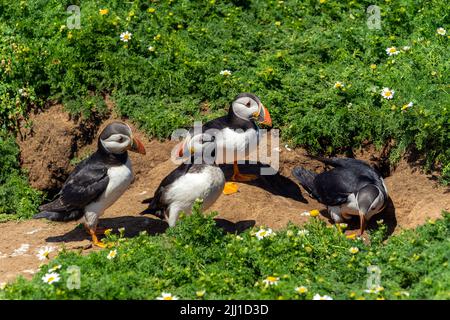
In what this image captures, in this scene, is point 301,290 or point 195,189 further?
point 195,189

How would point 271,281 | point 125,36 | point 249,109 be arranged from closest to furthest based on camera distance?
1. point 271,281
2. point 249,109
3. point 125,36

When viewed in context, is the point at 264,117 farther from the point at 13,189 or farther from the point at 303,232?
the point at 13,189

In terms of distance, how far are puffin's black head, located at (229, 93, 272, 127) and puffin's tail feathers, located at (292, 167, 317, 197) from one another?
1.93 feet

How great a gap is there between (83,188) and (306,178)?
7.29ft

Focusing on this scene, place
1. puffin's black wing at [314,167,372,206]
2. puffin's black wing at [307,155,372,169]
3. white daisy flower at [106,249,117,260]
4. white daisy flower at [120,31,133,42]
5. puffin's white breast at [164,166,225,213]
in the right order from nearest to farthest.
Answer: white daisy flower at [106,249,117,260]
puffin's white breast at [164,166,225,213]
puffin's black wing at [314,167,372,206]
puffin's black wing at [307,155,372,169]
white daisy flower at [120,31,133,42]

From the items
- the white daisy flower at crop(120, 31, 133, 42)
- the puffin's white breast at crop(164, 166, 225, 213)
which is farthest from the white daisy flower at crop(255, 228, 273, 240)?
Result: the white daisy flower at crop(120, 31, 133, 42)

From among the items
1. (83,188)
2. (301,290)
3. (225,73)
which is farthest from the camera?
(225,73)

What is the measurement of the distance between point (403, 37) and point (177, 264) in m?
4.69

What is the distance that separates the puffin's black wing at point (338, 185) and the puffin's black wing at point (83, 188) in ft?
6.73

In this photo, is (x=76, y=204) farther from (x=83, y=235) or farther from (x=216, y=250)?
(x=216, y=250)

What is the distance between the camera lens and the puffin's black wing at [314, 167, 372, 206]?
8.03 meters

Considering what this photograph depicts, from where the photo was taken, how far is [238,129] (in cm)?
870

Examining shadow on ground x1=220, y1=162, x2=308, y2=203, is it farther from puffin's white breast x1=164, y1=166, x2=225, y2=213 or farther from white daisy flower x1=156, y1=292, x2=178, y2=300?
white daisy flower x1=156, y1=292, x2=178, y2=300

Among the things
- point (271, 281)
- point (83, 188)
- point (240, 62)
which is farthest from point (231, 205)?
point (271, 281)
